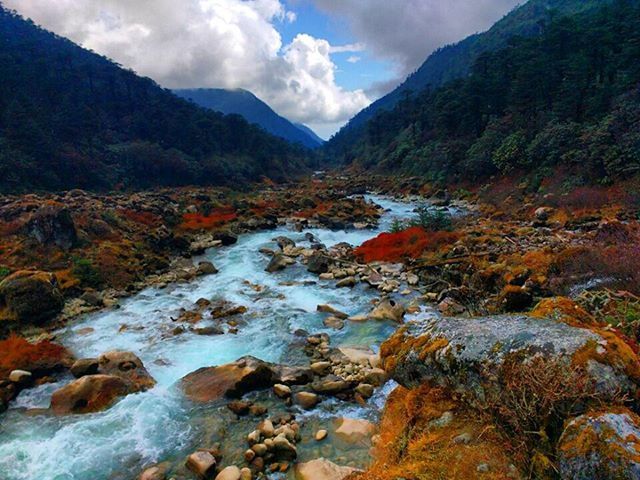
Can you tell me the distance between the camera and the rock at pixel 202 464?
6.71 meters

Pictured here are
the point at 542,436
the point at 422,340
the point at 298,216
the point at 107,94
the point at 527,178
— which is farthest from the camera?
the point at 107,94

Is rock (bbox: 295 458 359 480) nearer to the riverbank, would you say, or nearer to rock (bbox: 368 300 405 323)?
the riverbank

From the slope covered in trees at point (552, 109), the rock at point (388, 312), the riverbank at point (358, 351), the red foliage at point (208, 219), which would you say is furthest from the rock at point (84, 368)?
the slope covered in trees at point (552, 109)

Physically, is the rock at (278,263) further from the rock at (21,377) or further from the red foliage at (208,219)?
the red foliage at (208,219)

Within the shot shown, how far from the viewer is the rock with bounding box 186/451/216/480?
6707 mm

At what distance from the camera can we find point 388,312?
529 inches

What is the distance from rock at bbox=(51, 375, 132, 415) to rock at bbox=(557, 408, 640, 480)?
901 centimetres

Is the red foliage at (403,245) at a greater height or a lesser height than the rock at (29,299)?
A: lesser

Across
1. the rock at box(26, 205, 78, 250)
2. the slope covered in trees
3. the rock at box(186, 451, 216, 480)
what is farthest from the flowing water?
the slope covered in trees

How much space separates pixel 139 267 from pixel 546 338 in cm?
1937

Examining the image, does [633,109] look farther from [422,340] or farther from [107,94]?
[107,94]

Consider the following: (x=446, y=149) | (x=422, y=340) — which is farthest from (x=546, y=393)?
(x=446, y=149)

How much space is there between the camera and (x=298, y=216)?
122ft

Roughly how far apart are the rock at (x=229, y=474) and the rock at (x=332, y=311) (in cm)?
757
